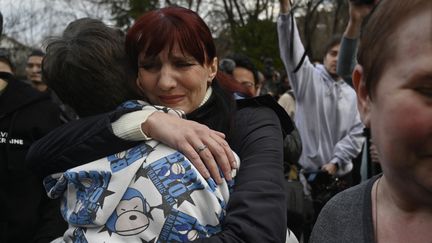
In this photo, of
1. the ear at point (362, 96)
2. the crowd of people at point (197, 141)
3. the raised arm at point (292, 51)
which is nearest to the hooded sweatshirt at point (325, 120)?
the raised arm at point (292, 51)

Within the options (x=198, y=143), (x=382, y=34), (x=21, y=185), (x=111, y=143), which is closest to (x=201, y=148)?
(x=198, y=143)

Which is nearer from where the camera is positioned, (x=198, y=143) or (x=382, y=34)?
(x=382, y=34)

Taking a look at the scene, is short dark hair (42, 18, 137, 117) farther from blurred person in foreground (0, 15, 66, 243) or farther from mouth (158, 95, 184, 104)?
blurred person in foreground (0, 15, 66, 243)

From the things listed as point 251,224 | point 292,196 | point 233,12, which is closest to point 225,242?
point 251,224

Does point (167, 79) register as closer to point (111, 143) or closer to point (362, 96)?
point (111, 143)

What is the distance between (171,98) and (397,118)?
2.93 ft

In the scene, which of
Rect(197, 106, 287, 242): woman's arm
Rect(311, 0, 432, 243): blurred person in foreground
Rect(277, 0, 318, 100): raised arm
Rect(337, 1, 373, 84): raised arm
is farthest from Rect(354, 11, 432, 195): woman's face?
Rect(277, 0, 318, 100): raised arm

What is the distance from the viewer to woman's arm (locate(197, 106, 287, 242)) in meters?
1.33

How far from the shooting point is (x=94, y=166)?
143 cm

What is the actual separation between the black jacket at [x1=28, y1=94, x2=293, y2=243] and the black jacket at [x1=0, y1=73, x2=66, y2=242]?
0.64 m

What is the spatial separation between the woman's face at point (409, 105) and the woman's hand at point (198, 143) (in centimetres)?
54

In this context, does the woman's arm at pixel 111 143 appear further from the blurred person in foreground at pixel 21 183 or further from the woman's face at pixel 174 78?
the blurred person in foreground at pixel 21 183

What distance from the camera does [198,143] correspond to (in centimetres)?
138

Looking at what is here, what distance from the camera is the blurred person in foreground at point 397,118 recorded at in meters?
0.85
